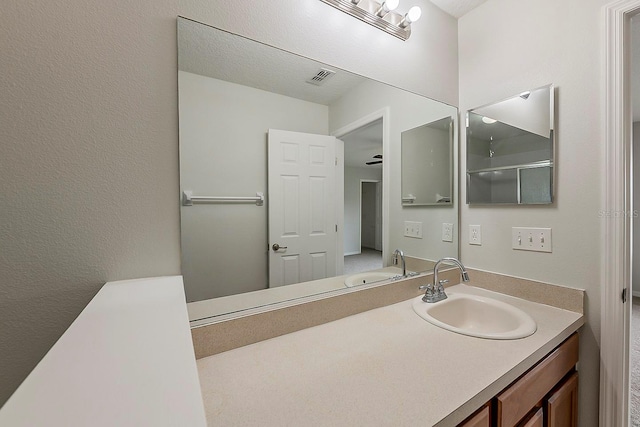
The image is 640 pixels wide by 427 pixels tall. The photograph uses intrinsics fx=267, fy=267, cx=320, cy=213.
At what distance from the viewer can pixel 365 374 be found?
758mm

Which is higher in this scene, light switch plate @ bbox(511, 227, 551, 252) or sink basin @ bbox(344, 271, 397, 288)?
light switch plate @ bbox(511, 227, 551, 252)

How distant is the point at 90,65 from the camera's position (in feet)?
2.43

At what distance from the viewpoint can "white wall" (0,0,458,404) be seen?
2.19ft

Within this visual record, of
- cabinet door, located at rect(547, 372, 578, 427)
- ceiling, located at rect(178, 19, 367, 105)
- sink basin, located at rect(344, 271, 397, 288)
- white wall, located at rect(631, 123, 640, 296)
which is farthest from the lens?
white wall, located at rect(631, 123, 640, 296)

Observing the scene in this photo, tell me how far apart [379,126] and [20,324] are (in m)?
1.50

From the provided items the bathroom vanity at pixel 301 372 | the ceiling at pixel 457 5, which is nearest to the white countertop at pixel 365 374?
the bathroom vanity at pixel 301 372

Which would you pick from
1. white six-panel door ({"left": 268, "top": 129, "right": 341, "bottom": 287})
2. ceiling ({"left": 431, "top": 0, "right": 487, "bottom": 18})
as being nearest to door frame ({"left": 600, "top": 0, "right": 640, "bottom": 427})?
ceiling ({"left": 431, "top": 0, "right": 487, "bottom": 18})

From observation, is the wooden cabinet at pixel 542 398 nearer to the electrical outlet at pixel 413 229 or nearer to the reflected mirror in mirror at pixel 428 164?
the electrical outlet at pixel 413 229

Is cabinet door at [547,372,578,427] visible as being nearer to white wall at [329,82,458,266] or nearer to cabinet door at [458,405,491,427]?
cabinet door at [458,405,491,427]

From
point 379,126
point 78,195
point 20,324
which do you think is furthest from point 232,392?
point 379,126

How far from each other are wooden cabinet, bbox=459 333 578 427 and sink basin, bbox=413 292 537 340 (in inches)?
7.2

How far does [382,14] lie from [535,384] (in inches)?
63.2

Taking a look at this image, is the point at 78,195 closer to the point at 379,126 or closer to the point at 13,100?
the point at 13,100

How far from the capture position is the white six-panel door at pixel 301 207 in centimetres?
109
